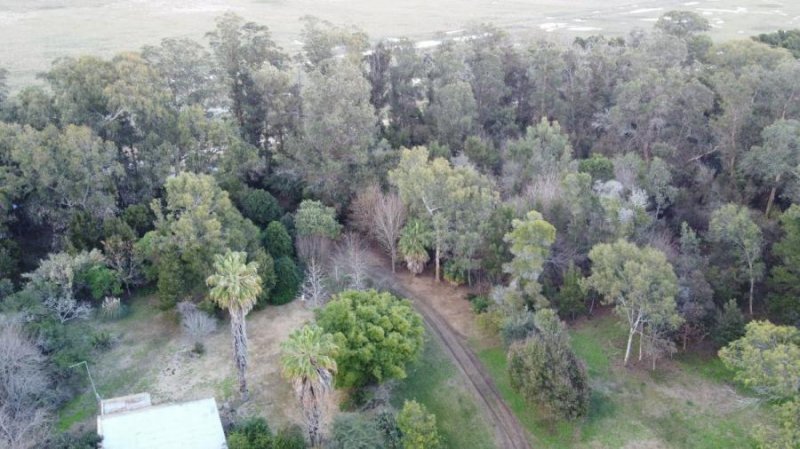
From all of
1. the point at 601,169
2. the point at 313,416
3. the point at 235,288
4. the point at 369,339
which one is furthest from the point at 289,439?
the point at 601,169

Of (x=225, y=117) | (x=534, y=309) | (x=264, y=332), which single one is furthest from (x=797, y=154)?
(x=225, y=117)

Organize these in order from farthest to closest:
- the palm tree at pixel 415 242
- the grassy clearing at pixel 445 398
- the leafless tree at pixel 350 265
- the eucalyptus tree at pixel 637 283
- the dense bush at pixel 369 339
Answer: the palm tree at pixel 415 242
the leafless tree at pixel 350 265
the eucalyptus tree at pixel 637 283
the dense bush at pixel 369 339
the grassy clearing at pixel 445 398

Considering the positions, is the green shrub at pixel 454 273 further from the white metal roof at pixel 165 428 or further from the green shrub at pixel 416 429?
the white metal roof at pixel 165 428

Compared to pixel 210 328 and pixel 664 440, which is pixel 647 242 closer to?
pixel 664 440

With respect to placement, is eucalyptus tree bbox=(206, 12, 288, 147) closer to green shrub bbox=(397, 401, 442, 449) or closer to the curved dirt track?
the curved dirt track

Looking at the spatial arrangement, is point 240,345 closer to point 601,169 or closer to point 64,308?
point 64,308

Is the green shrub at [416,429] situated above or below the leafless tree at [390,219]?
below

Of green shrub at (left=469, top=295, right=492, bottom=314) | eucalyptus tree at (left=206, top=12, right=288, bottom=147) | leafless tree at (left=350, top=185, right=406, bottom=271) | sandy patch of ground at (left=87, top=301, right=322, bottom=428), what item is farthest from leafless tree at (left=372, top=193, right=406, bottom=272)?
eucalyptus tree at (left=206, top=12, right=288, bottom=147)

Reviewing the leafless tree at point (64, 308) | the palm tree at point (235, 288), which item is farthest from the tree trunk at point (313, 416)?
the leafless tree at point (64, 308)
